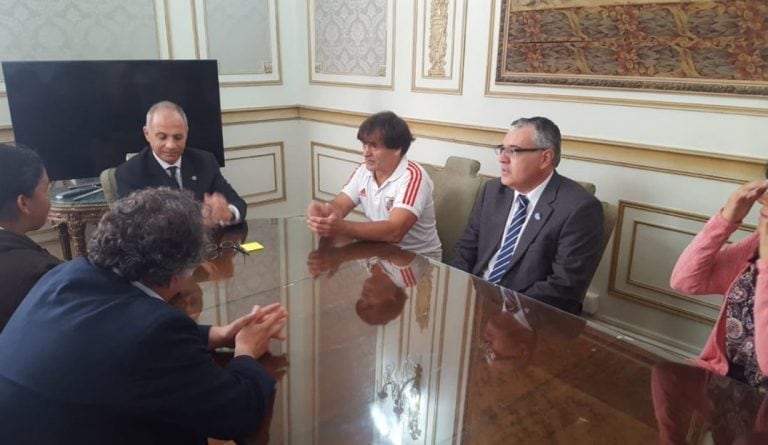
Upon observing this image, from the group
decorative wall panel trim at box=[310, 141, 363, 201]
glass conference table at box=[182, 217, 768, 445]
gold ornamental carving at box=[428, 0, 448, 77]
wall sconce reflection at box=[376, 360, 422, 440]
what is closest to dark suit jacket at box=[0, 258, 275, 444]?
glass conference table at box=[182, 217, 768, 445]

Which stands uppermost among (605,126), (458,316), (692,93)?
(692,93)

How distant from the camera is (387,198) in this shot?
2.28m

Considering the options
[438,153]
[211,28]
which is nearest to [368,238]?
[438,153]

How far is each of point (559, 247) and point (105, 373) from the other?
143 cm

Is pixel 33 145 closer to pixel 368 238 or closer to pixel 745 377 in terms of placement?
pixel 368 238

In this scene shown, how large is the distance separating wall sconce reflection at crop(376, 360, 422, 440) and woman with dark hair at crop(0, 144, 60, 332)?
2.73 feet

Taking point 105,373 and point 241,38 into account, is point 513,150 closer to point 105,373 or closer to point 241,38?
point 105,373

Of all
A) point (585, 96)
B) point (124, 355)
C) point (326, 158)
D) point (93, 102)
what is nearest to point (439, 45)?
point (585, 96)

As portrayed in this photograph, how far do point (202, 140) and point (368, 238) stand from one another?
6.03 feet

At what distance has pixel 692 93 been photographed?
216cm

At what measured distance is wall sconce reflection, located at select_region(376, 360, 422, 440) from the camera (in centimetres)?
99

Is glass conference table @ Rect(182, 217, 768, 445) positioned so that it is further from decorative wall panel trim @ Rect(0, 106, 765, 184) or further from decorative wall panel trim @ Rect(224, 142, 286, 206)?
decorative wall panel trim @ Rect(224, 142, 286, 206)

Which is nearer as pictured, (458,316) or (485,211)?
(458,316)

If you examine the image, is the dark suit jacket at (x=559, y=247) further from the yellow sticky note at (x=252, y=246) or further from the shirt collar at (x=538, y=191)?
the yellow sticky note at (x=252, y=246)
